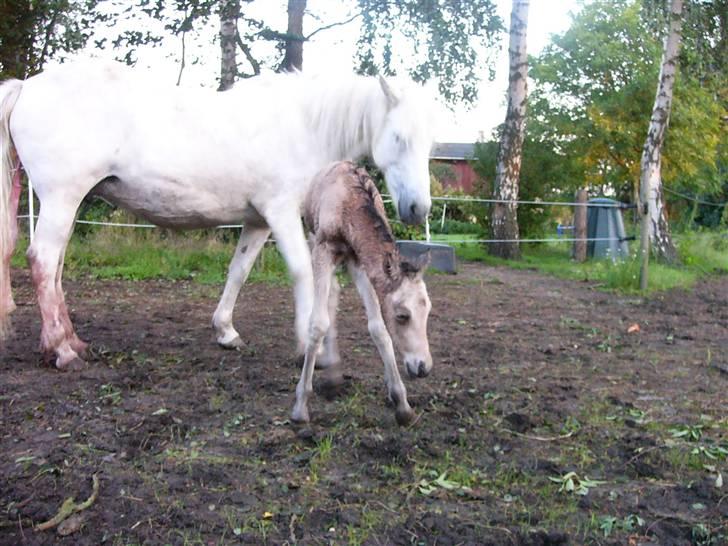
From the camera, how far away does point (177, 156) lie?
474cm

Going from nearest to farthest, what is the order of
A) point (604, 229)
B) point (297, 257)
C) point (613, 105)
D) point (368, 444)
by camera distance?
point (368, 444) → point (297, 257) → point (604, 229) → point (613, 105)

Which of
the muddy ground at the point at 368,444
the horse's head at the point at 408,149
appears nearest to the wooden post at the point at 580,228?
the muddy ground at the point at 368,444

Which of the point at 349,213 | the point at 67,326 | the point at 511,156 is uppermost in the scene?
the point at 511,156

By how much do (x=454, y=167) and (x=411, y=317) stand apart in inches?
1474

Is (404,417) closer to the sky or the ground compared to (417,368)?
closer to the ground

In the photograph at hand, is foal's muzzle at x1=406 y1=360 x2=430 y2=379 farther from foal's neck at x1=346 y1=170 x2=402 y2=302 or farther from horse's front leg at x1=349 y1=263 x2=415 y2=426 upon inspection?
foal's neck at x1=346 y1=170 x2=402 y2=302

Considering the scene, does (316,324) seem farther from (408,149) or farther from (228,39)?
(228,39)

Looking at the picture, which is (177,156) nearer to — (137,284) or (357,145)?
(357,145)

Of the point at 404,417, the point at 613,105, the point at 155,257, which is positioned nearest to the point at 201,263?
the point at 155,257

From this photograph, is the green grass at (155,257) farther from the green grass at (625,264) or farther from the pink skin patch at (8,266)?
A: the green grass at (625,264)

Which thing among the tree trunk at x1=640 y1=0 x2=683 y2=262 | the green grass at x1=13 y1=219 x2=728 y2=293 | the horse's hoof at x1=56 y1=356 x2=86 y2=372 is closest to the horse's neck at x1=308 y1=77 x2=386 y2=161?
the horse's hoof at x1=56 y1=356 x2=86 y2=372

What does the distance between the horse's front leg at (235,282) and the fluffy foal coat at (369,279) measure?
141cm

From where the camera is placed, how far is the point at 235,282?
17.7 feet

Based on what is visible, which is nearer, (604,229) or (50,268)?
(50,268)
